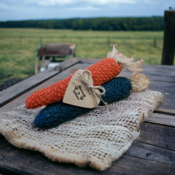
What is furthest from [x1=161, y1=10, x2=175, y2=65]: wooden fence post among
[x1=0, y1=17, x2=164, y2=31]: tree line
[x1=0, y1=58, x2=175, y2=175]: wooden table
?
[x1=0, y1=17, x2=164, y2=31]: tree line

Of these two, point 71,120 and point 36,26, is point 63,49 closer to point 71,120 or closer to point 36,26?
point 71,120

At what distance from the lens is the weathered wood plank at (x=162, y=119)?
2.24 ft

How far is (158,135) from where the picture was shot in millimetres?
605

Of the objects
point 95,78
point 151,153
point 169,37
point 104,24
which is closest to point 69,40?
point 104,24

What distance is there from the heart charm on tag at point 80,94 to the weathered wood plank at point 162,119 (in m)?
0.25

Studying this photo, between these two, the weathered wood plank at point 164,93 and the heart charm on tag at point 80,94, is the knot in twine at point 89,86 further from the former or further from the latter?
the weathered wood plank at point 164,93

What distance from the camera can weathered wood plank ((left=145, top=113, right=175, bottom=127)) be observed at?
68 cm

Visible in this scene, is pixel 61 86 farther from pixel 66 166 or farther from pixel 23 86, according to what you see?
pixel 23 86

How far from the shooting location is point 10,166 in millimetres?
471

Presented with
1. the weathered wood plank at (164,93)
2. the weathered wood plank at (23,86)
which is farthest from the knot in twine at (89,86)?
the weathered wood plank at (23,86)

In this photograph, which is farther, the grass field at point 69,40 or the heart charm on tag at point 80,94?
the grass field at point 69,40

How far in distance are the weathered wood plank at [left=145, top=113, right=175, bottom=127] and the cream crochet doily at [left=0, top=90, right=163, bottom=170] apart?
29 mm

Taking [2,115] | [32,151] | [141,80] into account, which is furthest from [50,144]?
[141,80]

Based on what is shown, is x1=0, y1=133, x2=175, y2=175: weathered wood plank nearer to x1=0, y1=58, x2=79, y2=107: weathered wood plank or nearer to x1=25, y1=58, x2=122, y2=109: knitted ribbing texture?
x1=25, y1=58, x2=122, y2=109: knitted ribbing texture
